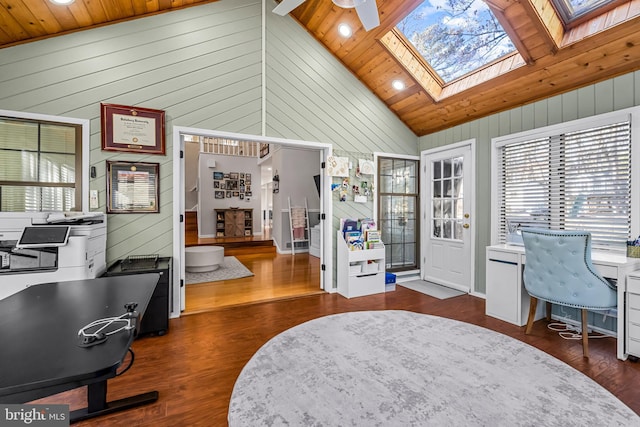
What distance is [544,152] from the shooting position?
341 centimetres

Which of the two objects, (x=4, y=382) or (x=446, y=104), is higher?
(x=446, y=104)

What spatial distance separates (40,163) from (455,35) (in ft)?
15.0

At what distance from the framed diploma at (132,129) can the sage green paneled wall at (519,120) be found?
389 centimetres

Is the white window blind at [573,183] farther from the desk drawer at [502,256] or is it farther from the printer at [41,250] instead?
the printer at [41,250]

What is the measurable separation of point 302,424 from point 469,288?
3.58 metres

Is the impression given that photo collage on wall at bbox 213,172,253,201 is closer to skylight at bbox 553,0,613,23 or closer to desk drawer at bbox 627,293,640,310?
skylight at bbox 553,0,613,23

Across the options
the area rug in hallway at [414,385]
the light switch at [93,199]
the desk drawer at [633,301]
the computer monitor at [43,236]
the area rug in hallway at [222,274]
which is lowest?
the area rug in hallway at [222,274]

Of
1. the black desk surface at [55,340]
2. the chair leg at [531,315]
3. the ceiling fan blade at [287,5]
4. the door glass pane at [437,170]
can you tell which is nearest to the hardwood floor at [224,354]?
the chair leg at [531,315]

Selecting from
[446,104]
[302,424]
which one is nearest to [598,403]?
[302,424]

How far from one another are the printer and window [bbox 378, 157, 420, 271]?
374 centimetres


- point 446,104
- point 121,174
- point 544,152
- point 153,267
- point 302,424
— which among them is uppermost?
point 446,104

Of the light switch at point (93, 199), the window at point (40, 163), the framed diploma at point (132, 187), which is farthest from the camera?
the framed diploma at point (132, 187)

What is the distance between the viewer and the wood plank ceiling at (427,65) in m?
2.60

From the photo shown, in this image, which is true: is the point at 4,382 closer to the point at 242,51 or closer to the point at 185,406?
the point at 185,406
